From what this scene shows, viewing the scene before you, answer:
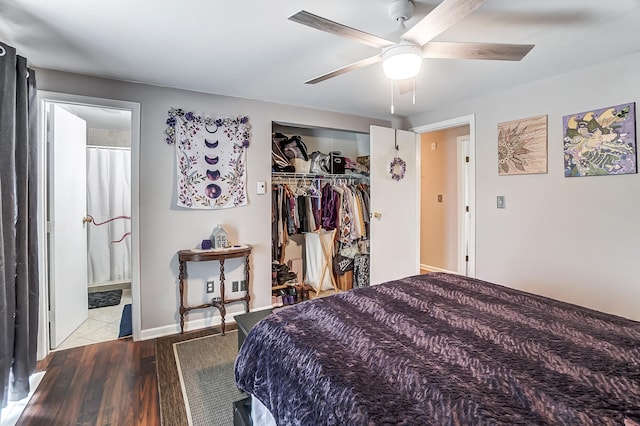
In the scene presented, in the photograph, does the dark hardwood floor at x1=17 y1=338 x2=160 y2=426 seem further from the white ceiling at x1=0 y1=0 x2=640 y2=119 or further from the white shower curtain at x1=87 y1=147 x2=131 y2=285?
the white ceiling at x1=0 y1=0 x2=640 y2=119

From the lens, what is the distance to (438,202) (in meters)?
4.89

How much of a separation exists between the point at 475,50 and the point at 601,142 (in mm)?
1601

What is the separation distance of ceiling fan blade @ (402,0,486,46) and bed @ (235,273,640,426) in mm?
1292

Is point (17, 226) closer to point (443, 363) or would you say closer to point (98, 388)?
point (98, 388)

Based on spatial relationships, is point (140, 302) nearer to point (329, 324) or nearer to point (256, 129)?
point (256, 129)

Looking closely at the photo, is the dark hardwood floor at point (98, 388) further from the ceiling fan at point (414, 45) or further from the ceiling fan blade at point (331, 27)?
the ceiling fan at point (414, 45)

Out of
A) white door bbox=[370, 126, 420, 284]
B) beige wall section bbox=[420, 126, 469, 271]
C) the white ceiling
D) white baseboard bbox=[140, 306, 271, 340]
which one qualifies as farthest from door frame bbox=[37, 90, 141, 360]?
beige wall section bbox=[420, 126, 469, 271]

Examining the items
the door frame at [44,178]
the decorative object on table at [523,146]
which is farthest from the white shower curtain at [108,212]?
the decorative object on table at [523,146]

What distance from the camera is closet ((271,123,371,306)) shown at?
3637 millimetres

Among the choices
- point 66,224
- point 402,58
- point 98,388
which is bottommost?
point 98,388

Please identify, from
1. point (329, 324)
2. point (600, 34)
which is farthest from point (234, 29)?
point (600, 34)

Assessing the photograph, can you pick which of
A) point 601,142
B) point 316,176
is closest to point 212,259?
point 316,176

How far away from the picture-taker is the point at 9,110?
1.77 m

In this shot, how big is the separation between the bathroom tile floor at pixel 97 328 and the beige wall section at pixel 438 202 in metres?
4.21
